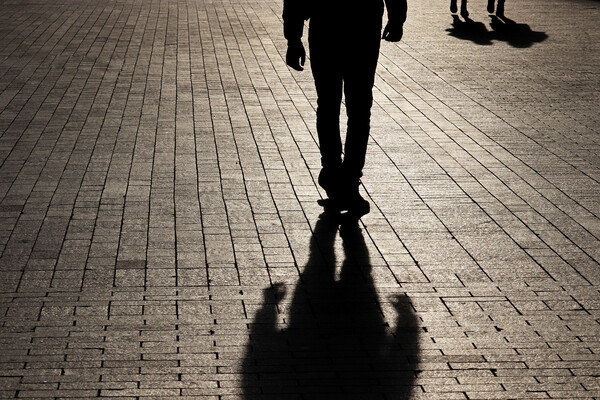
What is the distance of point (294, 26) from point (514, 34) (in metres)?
9.62

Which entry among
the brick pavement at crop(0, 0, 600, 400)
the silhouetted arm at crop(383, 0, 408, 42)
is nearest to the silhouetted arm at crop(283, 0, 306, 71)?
the silhouetted arm at crop(383, 0, 408, 42)

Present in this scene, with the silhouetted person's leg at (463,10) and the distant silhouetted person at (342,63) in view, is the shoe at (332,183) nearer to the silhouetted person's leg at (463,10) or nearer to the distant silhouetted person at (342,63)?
the distant silhouetted person at (342,63)

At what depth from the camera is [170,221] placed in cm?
679

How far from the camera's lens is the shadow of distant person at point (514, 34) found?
15047 mm

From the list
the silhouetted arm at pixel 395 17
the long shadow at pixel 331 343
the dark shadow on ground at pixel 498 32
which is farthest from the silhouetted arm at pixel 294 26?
the dark shadow on ground at pixel 498 32

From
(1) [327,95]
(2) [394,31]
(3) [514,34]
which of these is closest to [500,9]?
(3) [514,34]

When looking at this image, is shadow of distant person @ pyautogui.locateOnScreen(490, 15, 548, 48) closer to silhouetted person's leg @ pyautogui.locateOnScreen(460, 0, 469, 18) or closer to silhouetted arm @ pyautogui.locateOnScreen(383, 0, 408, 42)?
silhouetted person's leg @ pyautogui.locateOnScreen(460, 0, 469, 18)

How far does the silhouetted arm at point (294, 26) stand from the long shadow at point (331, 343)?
169cm

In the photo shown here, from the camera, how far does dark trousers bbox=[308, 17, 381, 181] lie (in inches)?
270

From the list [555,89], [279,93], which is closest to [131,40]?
[279,93]

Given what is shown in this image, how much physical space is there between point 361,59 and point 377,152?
185 cm

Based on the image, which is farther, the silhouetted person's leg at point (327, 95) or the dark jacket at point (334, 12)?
the silhouetted person's leg at point (327, 95)

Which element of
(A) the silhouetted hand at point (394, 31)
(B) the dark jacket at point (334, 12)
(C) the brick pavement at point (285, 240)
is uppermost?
(B) the dark jacket at point (334, 12)

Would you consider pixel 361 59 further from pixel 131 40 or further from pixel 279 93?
pixel 131 40
